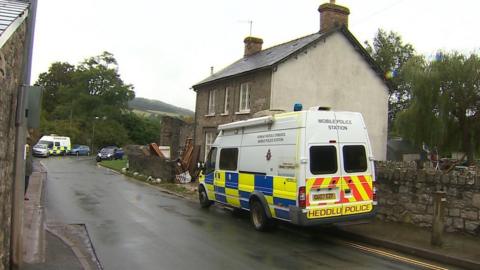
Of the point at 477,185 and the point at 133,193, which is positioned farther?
the point at 133,193

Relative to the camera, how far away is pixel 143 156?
27719 millimetres

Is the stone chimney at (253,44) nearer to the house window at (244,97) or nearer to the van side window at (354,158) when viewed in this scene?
the house window at (244,97)

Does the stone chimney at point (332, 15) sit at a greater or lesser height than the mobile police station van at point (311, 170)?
greater

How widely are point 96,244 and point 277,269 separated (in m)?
3.62

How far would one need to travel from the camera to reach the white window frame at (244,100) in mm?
22609

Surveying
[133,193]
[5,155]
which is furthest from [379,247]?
[133,193]

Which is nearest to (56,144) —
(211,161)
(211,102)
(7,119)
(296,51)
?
(211,102)

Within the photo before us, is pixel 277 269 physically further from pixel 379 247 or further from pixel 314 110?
pixel 314 110

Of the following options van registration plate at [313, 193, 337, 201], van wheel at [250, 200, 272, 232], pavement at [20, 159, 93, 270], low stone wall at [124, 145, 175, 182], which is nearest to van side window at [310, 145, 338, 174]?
van registration plate at [313, 193, 337, 201]

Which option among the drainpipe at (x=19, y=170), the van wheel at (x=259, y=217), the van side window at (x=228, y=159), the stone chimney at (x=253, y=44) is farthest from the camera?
the stone chimney at (x=253, y=44)

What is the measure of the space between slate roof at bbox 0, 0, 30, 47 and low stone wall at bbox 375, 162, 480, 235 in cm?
852

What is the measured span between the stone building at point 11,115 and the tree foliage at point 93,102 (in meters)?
70.3

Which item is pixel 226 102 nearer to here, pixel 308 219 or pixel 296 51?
pixel 296 51

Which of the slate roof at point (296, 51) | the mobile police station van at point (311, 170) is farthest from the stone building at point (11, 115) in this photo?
the slate roof at point (296, 51)
